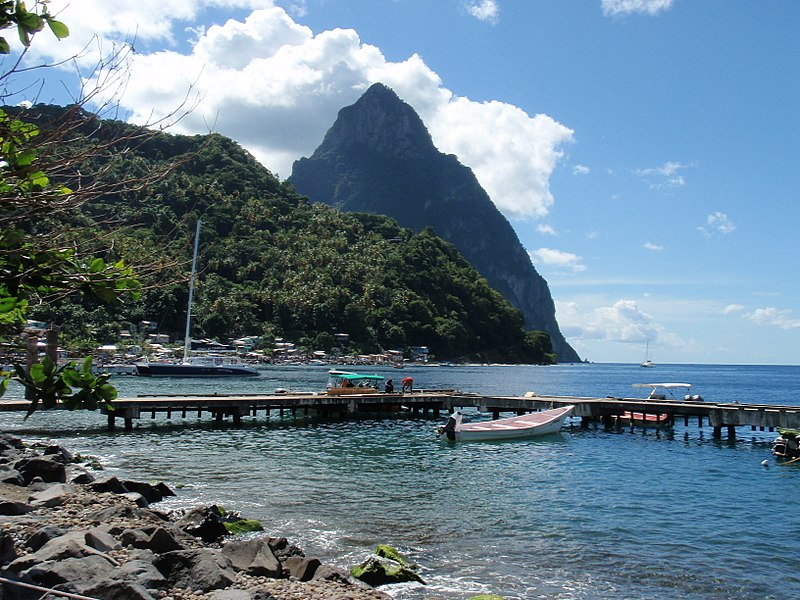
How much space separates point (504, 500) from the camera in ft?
64.0

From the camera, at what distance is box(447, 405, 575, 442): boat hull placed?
32531mm

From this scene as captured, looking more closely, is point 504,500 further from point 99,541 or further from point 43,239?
point 43,239

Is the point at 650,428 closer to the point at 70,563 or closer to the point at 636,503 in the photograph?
the point at 636,503

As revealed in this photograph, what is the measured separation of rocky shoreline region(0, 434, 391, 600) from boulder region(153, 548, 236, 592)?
1 cm

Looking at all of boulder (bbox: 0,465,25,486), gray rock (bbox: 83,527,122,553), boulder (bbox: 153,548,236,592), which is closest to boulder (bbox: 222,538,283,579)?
boulder (bbox: 153,548,236,592)

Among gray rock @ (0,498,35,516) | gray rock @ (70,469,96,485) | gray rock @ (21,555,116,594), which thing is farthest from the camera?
gray rock @ (70,469,96,485)

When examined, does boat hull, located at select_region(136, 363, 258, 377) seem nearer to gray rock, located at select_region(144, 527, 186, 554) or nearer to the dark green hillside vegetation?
the dark green hillside vegetation

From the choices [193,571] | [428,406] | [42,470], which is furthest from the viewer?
[428,406]

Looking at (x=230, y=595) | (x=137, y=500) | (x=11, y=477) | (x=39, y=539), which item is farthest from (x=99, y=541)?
(x=11, y=477)

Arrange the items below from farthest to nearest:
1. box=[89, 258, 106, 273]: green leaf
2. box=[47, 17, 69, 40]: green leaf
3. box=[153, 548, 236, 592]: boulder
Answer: box=[153, 548, 236, 592]: boulder
box=[89, 258, 106, 273]: green leaf
box=[47, 17, 69, 40]: green leaf

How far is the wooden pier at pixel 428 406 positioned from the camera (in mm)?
34594

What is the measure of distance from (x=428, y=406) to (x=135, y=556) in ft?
112

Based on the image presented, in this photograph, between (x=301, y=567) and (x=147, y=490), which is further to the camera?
(x=147, y=490)

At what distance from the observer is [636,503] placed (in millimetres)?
19641
